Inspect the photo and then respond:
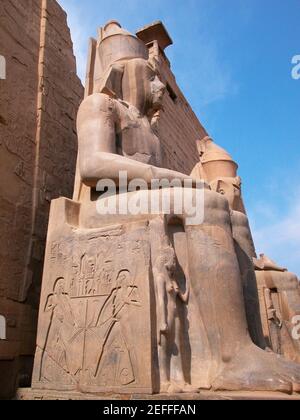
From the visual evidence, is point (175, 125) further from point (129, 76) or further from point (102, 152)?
point (102, 152)

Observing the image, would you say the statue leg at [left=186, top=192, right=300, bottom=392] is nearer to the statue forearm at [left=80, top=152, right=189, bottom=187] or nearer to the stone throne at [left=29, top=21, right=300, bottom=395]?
the stone throne at [left=29, top=21, right=300, bottom=395]

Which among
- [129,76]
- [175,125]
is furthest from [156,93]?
[175,125]

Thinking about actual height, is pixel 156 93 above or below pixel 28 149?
above

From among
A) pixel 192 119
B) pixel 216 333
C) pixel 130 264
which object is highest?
pixel 192 119

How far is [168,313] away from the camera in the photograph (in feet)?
7.31

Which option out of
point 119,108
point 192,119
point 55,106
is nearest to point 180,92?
point 192,119

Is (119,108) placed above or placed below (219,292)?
above

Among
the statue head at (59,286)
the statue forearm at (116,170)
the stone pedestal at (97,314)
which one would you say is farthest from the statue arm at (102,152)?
the statue head at (59,286)

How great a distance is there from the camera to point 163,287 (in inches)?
89.0

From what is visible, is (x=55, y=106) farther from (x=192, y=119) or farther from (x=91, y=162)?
(x=192, y=119)

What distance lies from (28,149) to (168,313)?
198 cm

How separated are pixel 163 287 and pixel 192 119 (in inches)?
285

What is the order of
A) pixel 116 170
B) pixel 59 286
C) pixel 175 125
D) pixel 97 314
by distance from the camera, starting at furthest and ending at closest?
1. pixel 175 125
2. pixel 116 170
3. pixel 59 286
4. pixel 97 314

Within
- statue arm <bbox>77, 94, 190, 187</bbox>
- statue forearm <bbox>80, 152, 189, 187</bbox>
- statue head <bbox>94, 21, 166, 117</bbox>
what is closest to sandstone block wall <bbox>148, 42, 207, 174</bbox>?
statue head <bbox>94, 21, 166, 117</bbox>
